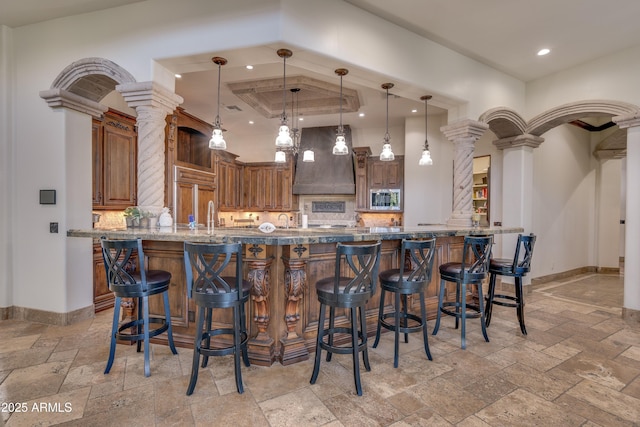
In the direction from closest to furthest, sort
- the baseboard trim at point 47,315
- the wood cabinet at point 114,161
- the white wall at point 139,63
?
the white wall at point 139,63, the baseboard trim at point 47,315, the wood cabinet at point 114,161

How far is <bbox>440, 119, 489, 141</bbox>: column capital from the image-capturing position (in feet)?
14.0

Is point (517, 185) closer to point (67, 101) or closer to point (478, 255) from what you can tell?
point (478, 255)

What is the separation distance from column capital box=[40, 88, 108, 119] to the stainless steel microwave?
17.1ft

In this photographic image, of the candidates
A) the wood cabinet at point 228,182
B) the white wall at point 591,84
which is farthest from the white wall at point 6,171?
the white wall at point 591,84

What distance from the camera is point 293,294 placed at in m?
2.52

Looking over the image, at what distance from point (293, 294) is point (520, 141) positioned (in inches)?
181

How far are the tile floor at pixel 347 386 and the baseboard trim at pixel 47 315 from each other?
16 cm

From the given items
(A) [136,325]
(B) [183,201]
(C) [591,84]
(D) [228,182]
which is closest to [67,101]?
(B) [183,201]

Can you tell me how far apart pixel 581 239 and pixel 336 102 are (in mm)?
5867

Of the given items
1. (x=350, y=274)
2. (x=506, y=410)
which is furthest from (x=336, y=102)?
(x=506, y=410)

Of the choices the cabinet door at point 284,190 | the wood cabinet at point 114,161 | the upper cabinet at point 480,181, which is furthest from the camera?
the cabinet door at point 284,190

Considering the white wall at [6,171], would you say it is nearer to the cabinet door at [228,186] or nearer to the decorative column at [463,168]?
the cabinet door at [228,186]

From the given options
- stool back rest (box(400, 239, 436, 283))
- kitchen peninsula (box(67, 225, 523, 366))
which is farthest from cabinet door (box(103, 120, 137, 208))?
stool back rest (box(400, 239, 436, 283))

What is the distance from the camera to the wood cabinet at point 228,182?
22.1 feet
